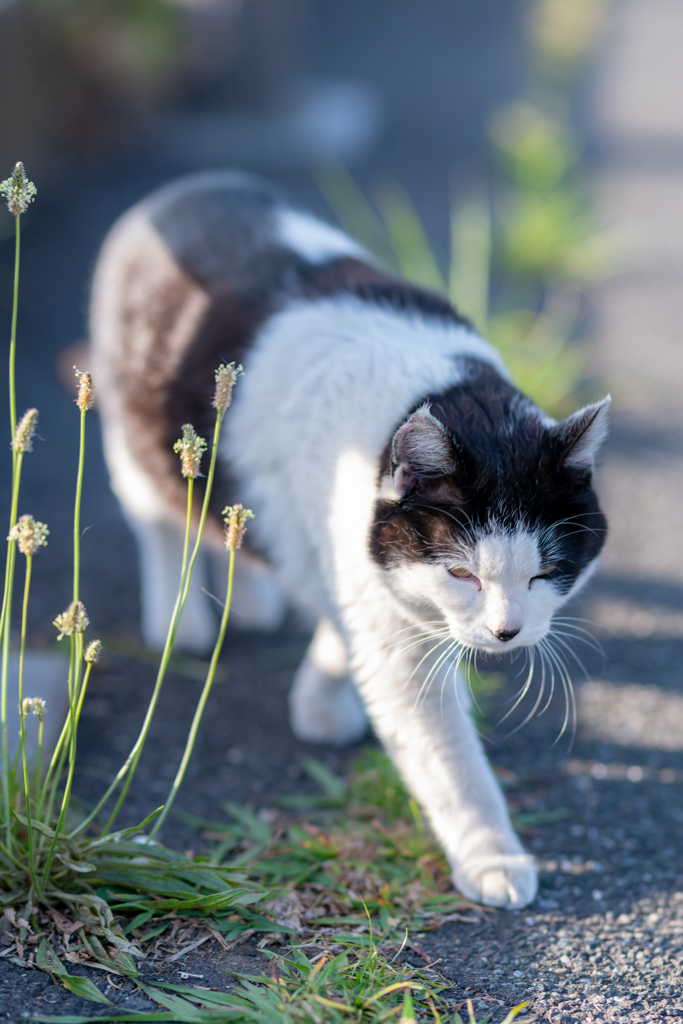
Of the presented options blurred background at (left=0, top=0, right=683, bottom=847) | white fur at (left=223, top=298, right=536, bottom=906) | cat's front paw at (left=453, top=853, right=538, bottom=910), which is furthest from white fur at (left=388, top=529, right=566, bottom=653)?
blurred background at (left=0, top=0, right=683, bottom=847)

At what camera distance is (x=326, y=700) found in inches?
94.9

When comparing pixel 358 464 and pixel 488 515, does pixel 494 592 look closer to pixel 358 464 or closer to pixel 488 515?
pixel 488 515

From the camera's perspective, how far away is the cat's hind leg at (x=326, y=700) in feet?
7.68

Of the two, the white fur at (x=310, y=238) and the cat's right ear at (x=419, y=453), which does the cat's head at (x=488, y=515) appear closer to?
the cat's right ear at (x=419, y=453)

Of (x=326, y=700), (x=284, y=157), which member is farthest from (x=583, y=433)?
(x=284, y=157)

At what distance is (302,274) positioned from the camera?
230 cm

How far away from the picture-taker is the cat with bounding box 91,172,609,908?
1683 mm

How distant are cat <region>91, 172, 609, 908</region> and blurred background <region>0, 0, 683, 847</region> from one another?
16.7 inches

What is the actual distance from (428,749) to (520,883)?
337 mm

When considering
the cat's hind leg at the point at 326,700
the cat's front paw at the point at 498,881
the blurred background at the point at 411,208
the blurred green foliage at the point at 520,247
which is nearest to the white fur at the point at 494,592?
the cat's front paw at the point at 498,881

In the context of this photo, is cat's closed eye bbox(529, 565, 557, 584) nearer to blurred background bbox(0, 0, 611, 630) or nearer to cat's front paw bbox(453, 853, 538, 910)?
cat's front paw bbox(453, 853, 538, 910)

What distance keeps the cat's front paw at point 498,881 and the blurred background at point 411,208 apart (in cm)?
62

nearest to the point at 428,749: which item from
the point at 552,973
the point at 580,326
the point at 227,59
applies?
the point at 552,973

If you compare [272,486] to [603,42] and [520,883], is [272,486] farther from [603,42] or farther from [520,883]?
[603,42]
